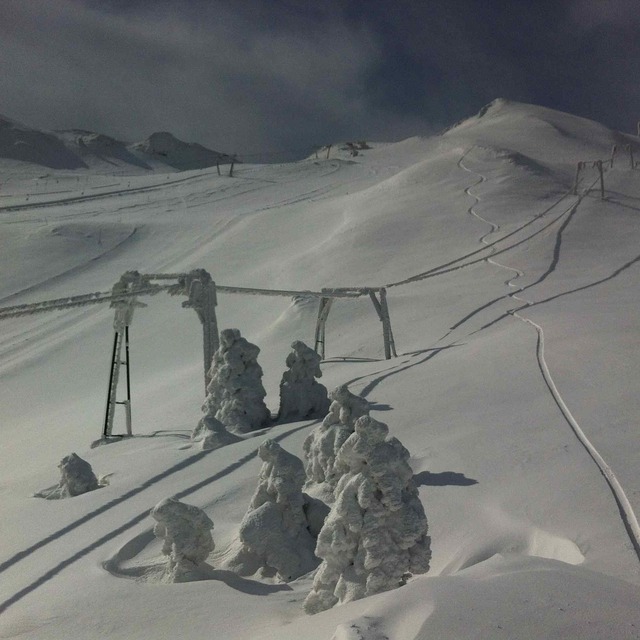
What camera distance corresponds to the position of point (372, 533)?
448 centimetres

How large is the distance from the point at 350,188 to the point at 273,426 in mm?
35450

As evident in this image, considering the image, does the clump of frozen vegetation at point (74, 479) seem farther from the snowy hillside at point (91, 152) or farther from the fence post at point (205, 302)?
the snowy hillside at point (91, 152)

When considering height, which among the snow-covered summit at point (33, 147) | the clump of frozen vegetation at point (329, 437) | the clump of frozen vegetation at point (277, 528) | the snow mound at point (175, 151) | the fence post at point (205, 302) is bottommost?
the clump of frozen vegetation at point (277, 528)

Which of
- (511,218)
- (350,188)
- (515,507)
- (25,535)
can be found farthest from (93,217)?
(515,507)

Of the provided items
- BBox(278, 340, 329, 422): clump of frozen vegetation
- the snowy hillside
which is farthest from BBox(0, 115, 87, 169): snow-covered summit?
BBox(278, 340, 329, 422): clump of frozen vegetation

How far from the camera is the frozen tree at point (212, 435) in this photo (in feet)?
29.8

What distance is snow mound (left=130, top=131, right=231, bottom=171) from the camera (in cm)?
9719

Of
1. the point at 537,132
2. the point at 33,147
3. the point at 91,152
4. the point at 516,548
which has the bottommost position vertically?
the point at 516,548

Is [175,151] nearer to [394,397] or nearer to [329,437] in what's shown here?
[394,397]

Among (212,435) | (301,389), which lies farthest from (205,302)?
(212,435)

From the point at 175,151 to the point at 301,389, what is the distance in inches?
3785

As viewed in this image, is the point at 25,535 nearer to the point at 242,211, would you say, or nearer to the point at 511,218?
the point at 511,218

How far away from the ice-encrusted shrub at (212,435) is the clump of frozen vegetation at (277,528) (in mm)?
3078

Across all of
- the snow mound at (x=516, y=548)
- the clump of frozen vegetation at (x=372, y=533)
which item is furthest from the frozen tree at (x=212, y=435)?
the clump of frozen vegetation at (x=372, y=533)
